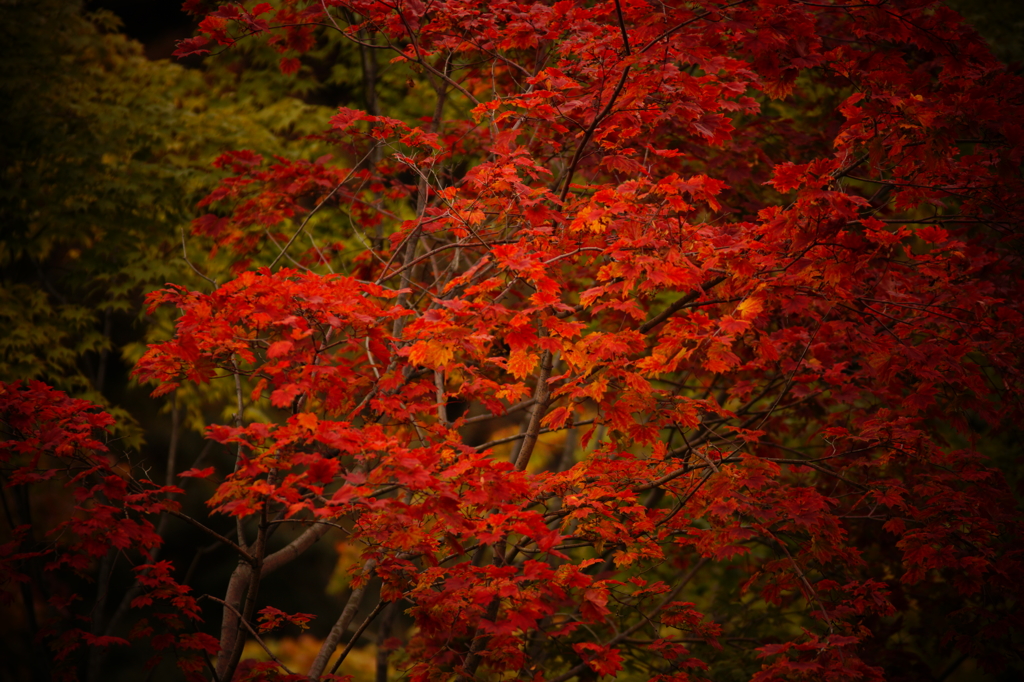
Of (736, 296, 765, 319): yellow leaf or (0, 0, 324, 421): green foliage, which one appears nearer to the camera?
(736, 296, 765, 319): yellow leaf

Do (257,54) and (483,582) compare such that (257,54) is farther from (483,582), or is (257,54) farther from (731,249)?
(483,582)

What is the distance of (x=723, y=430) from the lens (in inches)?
212

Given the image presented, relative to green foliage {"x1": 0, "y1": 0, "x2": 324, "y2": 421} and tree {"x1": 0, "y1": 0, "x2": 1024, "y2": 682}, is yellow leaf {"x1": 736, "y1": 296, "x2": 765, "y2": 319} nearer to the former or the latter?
tree {"x1": 0, "y1": 0, "x2": 1024, "y2": 682}

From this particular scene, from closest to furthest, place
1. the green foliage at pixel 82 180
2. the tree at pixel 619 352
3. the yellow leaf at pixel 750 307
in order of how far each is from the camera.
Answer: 1. the tree at pixel 619 352
2. the yellow leaf at pixel 750 307
3. the green foliage at pixel 82 180

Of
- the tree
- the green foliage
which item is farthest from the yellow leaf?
the green foliage

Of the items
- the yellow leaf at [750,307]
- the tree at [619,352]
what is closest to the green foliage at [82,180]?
the tree at [619,352]

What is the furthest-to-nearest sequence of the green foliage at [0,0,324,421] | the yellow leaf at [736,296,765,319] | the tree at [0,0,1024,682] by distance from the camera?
the green foliage at [0,0,324,421] < the yellow leaf at [736,296,765,319] < the tree at [0,0,1024,682]

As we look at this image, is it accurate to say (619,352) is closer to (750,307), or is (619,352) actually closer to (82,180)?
(750,307)

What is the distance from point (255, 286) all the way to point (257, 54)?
6.02m

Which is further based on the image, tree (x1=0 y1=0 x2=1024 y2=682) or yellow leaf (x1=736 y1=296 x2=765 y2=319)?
yellow leaf (x1=736 y1=296 x2=765 y2=319)

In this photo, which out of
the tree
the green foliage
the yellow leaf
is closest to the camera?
the tree

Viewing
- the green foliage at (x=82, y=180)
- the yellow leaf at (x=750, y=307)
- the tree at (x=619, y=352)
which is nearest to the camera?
the tree at (x=619, y=352)

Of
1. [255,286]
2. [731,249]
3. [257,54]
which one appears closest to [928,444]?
[731,249]

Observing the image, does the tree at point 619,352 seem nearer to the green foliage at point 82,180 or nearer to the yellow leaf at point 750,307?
the yellow leaf at point 750,307
